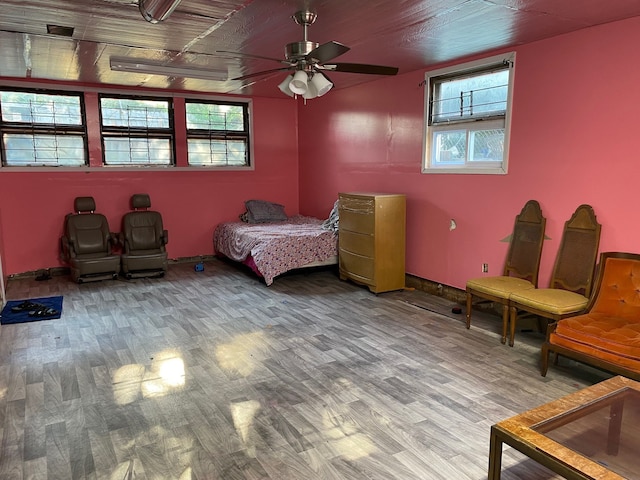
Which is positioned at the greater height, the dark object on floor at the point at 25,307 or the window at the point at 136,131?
the window at the point at 136,131

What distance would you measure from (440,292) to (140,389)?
11.3ft

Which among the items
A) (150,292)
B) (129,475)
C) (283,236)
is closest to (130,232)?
(150,292)

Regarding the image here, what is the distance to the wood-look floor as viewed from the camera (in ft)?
7.78

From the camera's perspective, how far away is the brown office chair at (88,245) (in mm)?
5965

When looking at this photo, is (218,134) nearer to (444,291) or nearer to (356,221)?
(356,221)

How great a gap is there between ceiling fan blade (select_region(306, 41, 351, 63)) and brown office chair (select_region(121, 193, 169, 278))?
402 centimetres

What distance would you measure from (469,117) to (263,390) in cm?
349

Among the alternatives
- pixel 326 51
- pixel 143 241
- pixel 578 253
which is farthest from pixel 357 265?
pixel 143 241

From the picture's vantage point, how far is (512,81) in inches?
169

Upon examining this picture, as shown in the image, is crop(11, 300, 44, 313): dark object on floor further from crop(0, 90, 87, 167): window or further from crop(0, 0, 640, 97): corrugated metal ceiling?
crop(0, 0, 640, 97): corrugated metal ceiling

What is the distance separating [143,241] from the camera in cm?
659

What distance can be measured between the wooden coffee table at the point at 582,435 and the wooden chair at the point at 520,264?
63.7 inches

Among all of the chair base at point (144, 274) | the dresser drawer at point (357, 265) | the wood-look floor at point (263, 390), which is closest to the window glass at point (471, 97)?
the dresser drawer at point (357, 265)

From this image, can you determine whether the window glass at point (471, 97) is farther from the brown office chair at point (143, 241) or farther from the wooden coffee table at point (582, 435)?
the brown office chair at point (143, 241)
